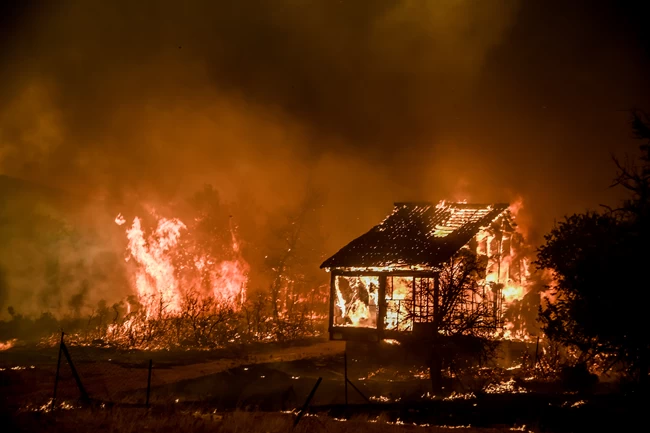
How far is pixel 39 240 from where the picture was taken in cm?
4619

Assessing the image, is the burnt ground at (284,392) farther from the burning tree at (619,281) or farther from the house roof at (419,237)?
the house roof at (419,237)

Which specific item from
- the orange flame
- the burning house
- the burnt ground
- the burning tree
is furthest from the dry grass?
the orange flame

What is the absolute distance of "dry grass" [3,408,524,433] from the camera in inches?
467

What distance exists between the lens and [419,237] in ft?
93.8

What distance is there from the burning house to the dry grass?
36.0ft

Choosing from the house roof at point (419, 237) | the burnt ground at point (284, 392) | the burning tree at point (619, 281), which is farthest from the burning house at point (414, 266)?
the burning tree at point (619, 281)

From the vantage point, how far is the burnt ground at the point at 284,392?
570 inches

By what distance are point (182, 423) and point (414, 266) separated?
15489 millimetres

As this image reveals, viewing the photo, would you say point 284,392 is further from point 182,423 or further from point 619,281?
point 619,281

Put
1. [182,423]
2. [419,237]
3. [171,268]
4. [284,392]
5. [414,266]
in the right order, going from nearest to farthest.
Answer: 1. [182,423]
2. [284,392]
3. [414,266]
4. [419,237]
5. [171,268]

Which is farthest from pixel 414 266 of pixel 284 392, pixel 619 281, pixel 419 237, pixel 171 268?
pixel 171 268

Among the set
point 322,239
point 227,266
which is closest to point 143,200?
point 227,266

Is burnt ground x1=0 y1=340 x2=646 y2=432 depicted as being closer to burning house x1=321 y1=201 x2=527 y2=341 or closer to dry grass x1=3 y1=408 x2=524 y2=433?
dry grass x1=3 y1=408 x2=524 y2=433

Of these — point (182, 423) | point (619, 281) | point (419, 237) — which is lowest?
point (182, 423)
